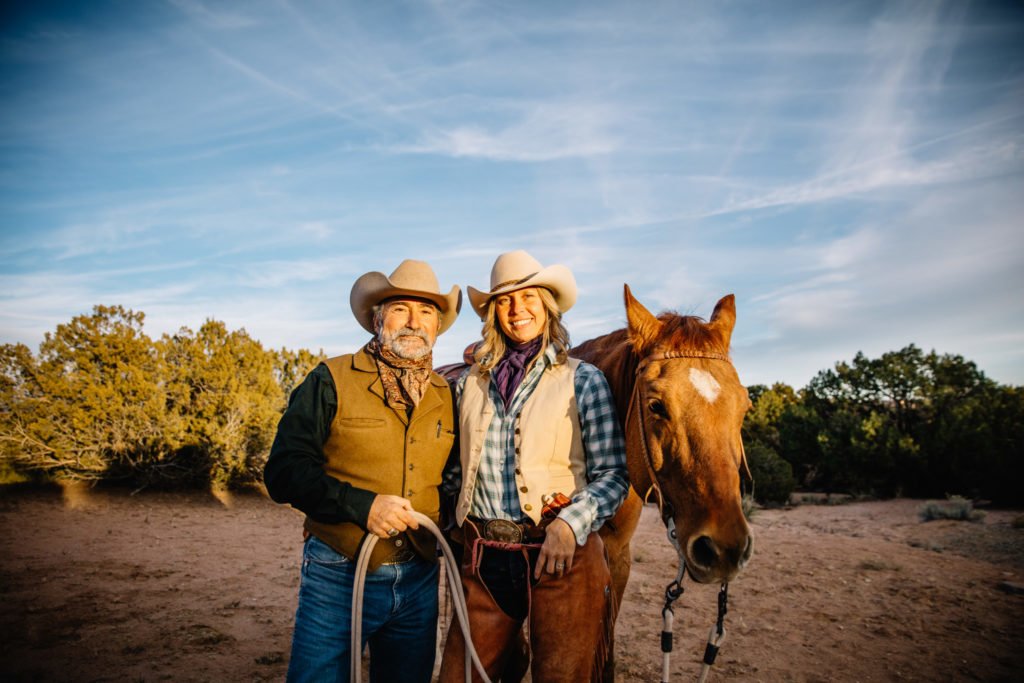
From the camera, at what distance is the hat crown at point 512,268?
2547 millimetres

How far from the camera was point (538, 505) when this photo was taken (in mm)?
1998

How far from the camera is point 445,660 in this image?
202 cm

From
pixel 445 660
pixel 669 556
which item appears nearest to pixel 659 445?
pixel 445 660

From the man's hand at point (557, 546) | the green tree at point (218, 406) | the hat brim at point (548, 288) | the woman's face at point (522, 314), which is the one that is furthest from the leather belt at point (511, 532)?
the green tree at point (218, 406)

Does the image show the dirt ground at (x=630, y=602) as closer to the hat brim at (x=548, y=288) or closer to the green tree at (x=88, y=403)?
the green tree at (x=88, y=403)

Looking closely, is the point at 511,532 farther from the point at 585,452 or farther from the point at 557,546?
the point at 585,452

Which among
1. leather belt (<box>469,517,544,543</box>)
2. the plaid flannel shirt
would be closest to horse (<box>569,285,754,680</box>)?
the plaid flannel shirt

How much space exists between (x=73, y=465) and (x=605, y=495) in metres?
13.0

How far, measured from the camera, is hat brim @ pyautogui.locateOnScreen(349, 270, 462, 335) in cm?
268

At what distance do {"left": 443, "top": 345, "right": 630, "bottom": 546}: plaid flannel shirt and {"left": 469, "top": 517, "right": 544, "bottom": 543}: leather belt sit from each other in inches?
1.3

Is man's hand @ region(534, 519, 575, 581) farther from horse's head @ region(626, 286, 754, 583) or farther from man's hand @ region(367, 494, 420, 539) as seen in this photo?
man's hand @ region(367, 494, 420, 539)

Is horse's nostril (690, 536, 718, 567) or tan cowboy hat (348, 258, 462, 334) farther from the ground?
tan cowboy hat (348, 258, 462, 334)

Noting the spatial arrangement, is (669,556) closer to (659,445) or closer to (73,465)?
(659,445)

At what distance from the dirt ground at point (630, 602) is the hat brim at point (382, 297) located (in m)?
3.37
